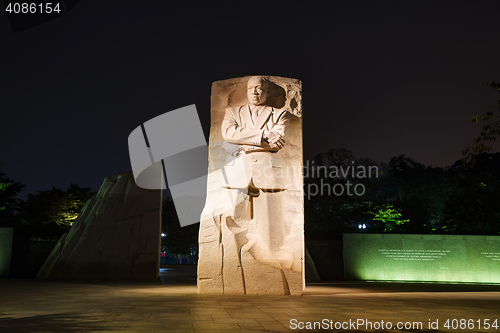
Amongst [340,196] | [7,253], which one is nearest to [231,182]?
[7,253]

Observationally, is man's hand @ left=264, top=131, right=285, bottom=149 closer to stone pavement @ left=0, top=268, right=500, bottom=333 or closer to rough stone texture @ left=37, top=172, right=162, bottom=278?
stone pavement @ left=0, top=268, right=500, bottom=333

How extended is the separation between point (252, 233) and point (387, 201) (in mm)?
25276

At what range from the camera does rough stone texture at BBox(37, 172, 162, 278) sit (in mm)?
14516

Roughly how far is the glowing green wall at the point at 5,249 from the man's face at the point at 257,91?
11766 mm

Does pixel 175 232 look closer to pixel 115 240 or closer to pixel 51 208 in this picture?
pixel 51 208

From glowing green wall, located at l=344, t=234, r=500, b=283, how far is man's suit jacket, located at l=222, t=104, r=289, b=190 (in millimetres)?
9263

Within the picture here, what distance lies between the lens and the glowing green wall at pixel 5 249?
1564 centimetres

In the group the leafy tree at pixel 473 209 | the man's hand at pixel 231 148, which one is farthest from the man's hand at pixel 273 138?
the leafy tree at pixel 473 209

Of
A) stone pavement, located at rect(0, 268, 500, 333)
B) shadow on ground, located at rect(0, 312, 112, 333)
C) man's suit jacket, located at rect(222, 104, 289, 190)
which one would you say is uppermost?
man's suit jacket, located at rect(222, 104, 289, 190)

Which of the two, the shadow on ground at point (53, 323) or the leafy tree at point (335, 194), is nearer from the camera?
the shadow on ground at point (53, 323)

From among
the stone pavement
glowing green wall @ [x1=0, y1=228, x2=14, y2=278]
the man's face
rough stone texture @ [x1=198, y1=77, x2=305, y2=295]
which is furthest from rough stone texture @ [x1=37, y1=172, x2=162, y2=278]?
the man's face

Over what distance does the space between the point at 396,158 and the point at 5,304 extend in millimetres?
43775

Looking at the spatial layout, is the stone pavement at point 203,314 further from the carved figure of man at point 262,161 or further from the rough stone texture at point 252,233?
the carved figure of man at point 262,161

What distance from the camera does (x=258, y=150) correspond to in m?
9.11
